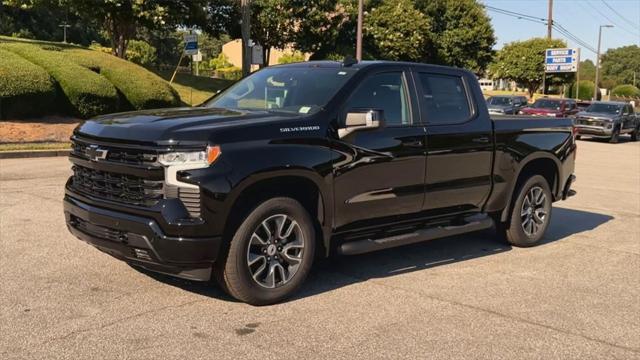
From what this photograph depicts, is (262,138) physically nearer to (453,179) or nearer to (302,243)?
(302,243)

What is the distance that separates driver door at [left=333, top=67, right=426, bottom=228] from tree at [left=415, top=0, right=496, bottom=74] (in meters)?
46.0

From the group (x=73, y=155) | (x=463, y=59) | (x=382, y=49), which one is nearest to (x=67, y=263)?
(x=73, y=155)

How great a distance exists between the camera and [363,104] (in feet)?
18.2

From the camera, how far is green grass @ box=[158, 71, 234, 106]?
2885 centimetres

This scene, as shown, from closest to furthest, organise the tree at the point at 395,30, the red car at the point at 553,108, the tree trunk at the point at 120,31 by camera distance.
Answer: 1. the tree trunk at the point at 120,31
2. the red car at the point at 553,108
3. the tree at the point at 395,30

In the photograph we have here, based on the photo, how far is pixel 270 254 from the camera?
493 centimetres

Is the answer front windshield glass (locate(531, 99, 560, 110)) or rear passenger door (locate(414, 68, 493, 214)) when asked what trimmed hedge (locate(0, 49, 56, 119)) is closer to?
rear passenger door (locate(414, 68, 493, 214))

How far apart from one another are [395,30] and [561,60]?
2012cm

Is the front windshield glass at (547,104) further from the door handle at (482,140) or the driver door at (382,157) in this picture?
the driver door at (382,157)

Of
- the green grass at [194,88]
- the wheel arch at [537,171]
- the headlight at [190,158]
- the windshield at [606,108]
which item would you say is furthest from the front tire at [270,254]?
the windshield at [606,108]

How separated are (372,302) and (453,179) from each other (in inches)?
65.9

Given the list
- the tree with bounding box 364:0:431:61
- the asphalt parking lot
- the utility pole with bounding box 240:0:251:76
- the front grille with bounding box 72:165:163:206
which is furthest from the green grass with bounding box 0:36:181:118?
the tree with bounding box 364:0:431:61

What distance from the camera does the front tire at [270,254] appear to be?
15.5ft

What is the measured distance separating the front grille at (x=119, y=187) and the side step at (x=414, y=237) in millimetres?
1636
